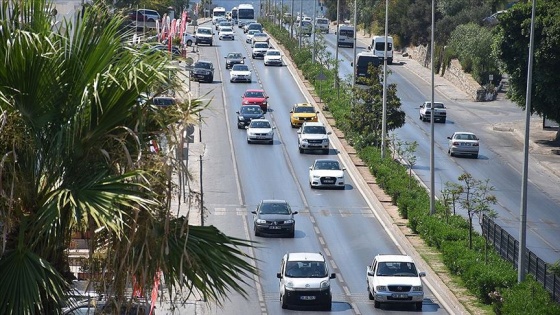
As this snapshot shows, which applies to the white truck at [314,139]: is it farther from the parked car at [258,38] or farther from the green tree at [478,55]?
the parked car at [258,38]

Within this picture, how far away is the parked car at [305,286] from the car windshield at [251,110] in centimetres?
3656

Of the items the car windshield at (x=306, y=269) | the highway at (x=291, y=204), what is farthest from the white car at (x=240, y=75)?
the car windshield at (x=306, y=269)

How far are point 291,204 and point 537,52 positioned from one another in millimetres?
20109

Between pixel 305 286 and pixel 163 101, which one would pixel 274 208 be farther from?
pixel 163 101

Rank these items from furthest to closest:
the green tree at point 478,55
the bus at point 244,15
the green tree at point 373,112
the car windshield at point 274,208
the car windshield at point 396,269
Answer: the bus at point 244,15, the green tree at point 478,55, the green tree at point 373,112, the car windshield at point 274,208, the car windshield at point 396,269

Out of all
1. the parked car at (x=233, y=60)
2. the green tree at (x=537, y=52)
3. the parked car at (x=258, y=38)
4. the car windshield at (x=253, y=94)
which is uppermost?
the green tree at (x=537, y=52)

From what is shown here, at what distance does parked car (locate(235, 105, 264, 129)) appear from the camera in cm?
7256

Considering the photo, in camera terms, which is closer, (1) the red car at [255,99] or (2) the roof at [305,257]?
(2) the roof at [305,257]

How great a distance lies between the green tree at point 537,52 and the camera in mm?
65625

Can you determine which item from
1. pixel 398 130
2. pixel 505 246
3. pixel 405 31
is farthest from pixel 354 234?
pixel 405 31

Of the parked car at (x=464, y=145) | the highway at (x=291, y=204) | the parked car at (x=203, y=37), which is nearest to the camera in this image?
the highway at (x=291, y=204)

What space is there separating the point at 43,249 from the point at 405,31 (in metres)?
112

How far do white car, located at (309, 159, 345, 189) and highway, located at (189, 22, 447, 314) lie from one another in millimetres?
378

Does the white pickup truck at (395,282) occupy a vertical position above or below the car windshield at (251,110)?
below
